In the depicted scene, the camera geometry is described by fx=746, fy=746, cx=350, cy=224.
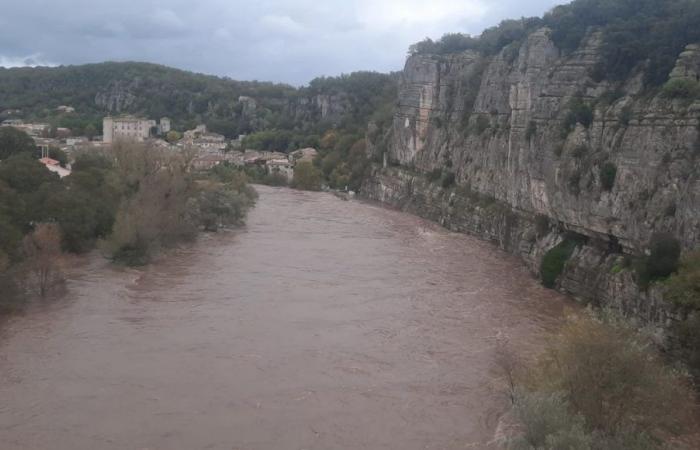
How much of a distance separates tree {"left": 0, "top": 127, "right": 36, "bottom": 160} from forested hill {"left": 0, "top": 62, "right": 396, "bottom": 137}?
2012 inches

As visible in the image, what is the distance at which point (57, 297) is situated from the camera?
19.5m

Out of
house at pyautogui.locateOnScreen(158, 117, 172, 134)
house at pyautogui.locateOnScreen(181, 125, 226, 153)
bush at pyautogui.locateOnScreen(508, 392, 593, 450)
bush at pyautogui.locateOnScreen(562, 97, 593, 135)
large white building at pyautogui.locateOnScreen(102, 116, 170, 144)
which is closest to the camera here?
bush at pyautogui.locateOnScreen(508, 392, 593, 450)

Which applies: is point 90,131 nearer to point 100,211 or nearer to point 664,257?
point 100,211

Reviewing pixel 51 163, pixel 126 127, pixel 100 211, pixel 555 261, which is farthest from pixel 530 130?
pixel 126 127

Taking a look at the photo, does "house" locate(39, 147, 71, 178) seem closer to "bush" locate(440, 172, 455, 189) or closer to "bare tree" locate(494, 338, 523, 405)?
"bush" locate(440, 172, 455, 189)

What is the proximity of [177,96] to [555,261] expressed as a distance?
8849 centimetres

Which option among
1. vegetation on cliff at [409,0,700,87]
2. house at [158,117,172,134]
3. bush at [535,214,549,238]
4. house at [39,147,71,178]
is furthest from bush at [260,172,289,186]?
house at [158,117,172,134]

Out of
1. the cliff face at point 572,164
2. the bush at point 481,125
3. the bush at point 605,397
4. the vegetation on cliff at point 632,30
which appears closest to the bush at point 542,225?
the cliff face at point 572,164

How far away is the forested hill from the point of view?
8781cm

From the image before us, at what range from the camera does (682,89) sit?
64.7 ft

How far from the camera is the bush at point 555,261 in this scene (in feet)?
74.9

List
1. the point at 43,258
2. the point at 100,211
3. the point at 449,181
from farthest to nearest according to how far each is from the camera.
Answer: the point at 449,181, the point at 100,211, the point at 43,258

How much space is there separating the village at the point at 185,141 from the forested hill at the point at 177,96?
3242 millimetres

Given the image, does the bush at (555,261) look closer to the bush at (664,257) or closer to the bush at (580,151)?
the bush at (580,151)
